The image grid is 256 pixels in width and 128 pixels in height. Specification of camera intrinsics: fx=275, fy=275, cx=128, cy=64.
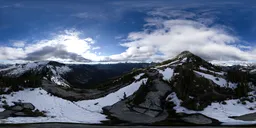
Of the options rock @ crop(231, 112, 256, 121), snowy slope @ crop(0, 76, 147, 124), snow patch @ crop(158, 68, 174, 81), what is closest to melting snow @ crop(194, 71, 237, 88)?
snow patch @ crop(158, 68, 174, 81)

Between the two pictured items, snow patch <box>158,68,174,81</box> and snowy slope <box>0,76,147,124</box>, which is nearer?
snowy slope <box>0,76,147,124</box>

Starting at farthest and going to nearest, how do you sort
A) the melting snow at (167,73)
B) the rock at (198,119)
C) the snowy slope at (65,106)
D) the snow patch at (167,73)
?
the melting snow at (167,73), the snow patch at (167,73), the snowy slope at (65,106), the rock at (198,119)

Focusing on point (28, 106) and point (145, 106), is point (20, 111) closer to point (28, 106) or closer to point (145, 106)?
point (28, 106)

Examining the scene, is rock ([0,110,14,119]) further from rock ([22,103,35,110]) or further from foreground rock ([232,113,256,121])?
foreground rock ([232,113,256,121])

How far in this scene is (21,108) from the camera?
8069 centimetres

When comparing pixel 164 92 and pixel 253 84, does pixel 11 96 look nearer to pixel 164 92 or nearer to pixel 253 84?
pixel 164 92

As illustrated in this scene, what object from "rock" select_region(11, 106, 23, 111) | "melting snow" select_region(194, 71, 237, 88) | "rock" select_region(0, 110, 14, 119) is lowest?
"rock" select_region(0, 110, 14, 119)

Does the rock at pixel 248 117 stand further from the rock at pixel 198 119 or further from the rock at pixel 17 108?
the rock at pixel 17 108

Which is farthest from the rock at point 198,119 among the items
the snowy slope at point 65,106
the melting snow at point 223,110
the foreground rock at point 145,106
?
the snowy slope at point 65,106

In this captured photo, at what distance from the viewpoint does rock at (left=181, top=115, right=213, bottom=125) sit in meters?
69.3

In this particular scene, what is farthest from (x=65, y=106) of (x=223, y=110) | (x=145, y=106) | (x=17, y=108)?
(x=223, y=110)

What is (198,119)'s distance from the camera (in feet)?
237

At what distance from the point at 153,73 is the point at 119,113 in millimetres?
38350

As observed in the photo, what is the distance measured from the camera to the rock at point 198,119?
6926 centimetres
